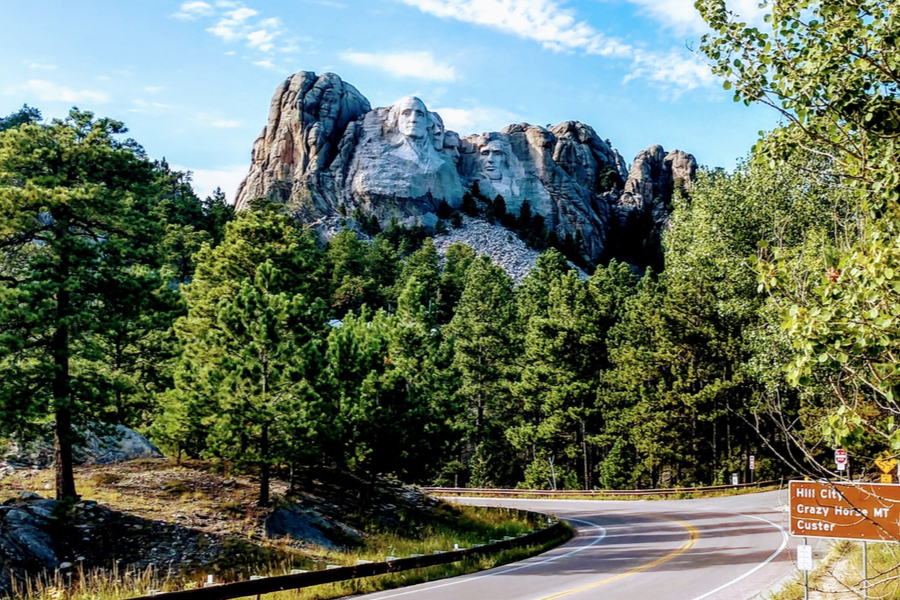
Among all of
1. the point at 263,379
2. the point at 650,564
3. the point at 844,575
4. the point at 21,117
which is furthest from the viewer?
the point at 21,117

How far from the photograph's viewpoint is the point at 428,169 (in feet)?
431

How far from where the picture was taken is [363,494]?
29.1m

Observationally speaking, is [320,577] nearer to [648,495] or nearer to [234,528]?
[234,528]

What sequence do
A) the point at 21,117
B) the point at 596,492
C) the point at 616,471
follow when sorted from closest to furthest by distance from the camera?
the point at 596,492 < the point at 616,471 < the point at 21,117

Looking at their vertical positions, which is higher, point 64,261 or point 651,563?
point 64,261

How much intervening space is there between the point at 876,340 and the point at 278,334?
73.0ft

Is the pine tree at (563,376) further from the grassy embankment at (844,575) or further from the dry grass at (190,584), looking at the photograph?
the grassy embankment at (844,575)

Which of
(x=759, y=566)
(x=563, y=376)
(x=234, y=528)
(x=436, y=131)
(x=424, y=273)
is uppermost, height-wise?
(x=436, y=131)

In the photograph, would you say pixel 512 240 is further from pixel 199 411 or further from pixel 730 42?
pixel 730 42

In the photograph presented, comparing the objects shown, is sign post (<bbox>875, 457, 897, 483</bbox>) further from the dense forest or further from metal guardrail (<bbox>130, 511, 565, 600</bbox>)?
metal guardrail (<bbox>130, 511, 565, 600</bbox>)

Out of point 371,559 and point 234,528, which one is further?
point 234,528

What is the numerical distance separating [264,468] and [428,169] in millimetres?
110866

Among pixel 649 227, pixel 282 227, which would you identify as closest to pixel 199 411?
pixel 282 227

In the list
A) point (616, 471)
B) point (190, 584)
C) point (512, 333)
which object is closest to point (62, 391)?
point (190, 584)
